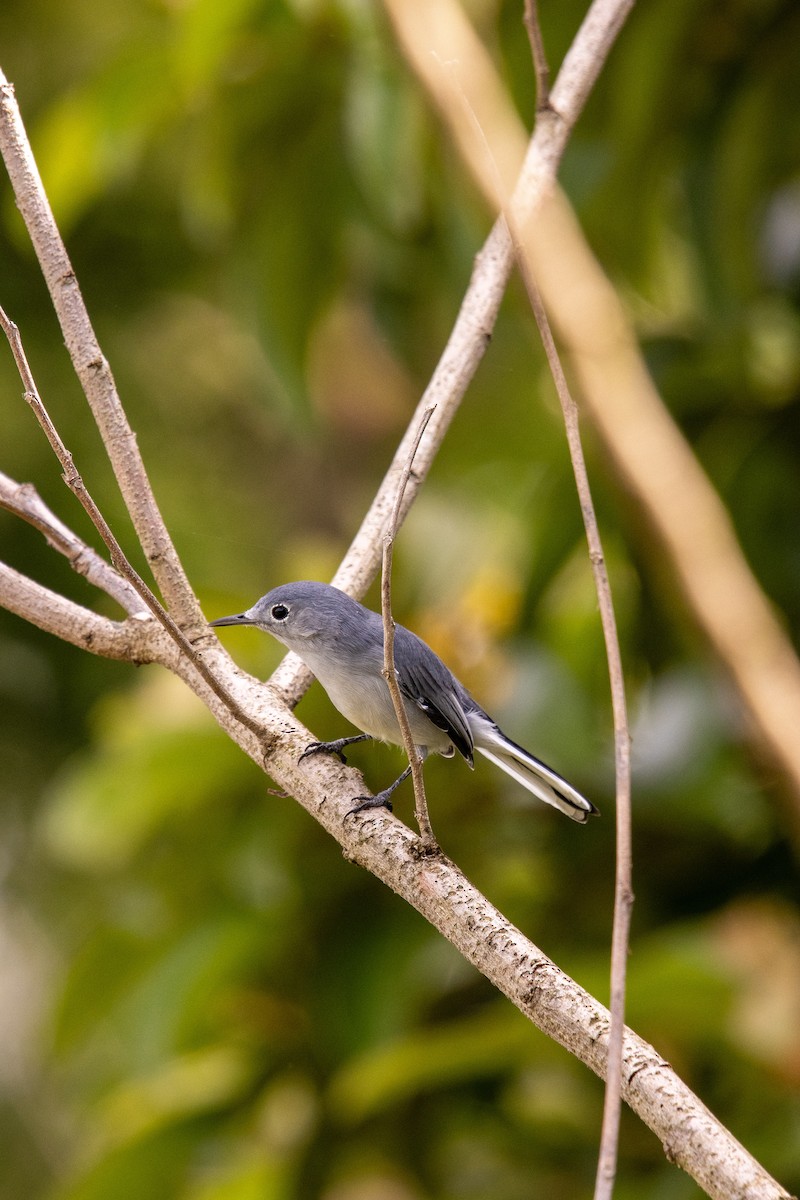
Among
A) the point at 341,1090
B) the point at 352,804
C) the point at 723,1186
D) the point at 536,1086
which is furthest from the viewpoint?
the point at 536,1086

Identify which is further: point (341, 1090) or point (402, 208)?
point (402, 208)

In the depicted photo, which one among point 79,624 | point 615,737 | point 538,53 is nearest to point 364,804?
point 615,737

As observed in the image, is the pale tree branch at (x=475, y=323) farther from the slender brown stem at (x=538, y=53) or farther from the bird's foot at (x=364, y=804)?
the bird's foot at (x=364, y=804)

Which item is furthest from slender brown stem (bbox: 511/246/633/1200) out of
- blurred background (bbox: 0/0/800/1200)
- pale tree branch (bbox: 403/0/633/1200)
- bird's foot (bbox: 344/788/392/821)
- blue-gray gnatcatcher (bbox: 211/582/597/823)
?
blurred background (bbox: 0/0/800/1200)

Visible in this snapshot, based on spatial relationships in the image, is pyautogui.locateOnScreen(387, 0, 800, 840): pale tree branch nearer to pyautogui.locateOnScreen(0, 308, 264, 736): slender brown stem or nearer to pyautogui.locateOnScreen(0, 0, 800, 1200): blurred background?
pyautogui.locateOnScreen(0, 308, 264, 736): slender brown stem

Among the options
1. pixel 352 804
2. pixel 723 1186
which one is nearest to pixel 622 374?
pixel 352 804

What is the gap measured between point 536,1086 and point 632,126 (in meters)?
1.88

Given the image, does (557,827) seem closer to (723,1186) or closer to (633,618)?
(633,618)

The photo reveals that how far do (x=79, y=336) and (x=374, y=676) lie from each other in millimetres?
591

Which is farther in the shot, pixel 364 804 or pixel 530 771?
pixel 530 771

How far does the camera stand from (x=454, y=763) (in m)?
2.39

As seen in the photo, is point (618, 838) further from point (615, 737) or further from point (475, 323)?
point (475, 323)

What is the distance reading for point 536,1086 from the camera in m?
2.48

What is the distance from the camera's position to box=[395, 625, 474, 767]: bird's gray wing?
1452mm
